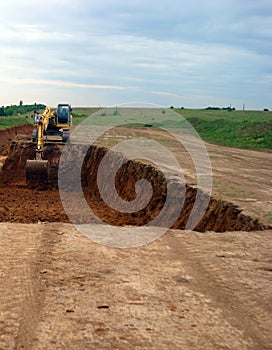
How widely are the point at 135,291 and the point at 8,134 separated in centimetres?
3722

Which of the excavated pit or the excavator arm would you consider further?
the excavator arm

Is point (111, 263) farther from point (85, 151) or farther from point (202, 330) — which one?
point (85, 151)

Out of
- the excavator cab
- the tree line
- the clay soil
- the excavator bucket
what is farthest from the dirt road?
the tree line

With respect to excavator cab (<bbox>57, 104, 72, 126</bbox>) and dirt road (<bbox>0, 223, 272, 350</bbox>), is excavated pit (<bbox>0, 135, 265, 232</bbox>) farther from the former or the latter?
dirt road (<bbox>0, 223, 272, 350</bbox>)

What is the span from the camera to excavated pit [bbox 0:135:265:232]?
11945 millimetres

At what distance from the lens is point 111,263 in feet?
25.1

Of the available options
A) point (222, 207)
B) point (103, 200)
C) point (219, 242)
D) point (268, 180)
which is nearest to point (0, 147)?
point (103, 200)

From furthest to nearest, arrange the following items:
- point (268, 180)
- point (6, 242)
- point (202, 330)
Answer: point (268, 180) → point (6, 242) → point (202, 330)

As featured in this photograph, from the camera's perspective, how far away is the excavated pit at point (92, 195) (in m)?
11.9

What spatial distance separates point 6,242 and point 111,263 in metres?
2.15

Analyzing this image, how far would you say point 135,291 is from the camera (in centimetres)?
653

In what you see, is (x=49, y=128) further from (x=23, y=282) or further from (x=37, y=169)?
(x=23, y=282)

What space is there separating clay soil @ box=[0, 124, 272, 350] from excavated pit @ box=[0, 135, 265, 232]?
1726mm

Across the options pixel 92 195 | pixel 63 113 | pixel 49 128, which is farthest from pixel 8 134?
pixel 92 195
